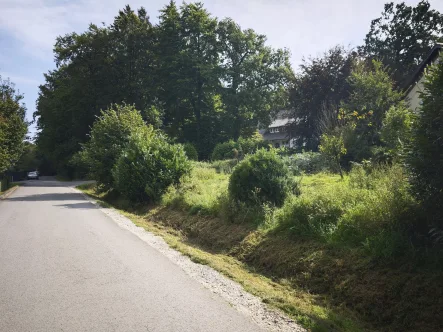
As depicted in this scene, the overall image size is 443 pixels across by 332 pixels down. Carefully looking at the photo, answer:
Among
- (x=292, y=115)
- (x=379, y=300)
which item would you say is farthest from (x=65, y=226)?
(x=292, y=115)

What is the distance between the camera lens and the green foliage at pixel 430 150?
5090 millimetres

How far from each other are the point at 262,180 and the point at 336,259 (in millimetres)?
4322

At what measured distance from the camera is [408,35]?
43.7m

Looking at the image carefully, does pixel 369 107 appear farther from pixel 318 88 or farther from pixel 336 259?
pixel 336 259

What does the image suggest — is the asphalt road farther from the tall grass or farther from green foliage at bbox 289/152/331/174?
green foliage at bbox 289/152/331/174

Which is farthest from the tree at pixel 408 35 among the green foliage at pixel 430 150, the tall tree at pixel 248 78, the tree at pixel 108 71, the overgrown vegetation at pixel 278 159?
the green foliage at pixel 430 150

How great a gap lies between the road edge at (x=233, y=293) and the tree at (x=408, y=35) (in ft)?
126

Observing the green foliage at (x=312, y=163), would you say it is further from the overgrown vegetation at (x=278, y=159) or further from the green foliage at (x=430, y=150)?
the green foliage at (x=430, y=150)

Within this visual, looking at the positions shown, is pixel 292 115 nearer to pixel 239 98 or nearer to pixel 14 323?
pixel 239 98

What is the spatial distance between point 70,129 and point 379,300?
1956 inches

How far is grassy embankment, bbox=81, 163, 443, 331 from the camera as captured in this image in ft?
15.9

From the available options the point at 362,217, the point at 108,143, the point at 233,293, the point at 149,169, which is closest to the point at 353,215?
the point at 362,217

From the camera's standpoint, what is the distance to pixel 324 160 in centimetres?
2053

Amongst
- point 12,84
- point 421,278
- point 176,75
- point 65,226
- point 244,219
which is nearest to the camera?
point 421,278
